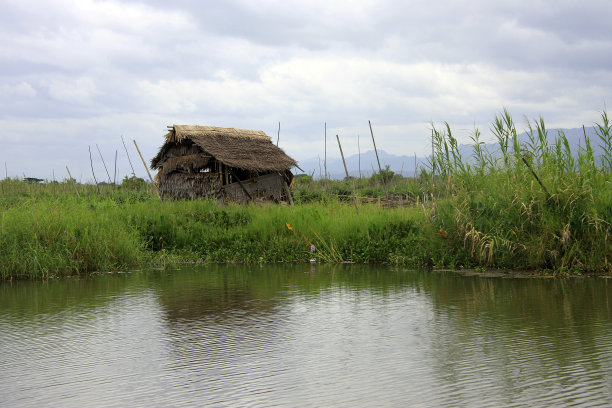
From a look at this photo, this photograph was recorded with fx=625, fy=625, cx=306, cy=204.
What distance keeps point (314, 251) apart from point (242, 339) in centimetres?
612

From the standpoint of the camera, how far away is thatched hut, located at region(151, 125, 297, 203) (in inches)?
785

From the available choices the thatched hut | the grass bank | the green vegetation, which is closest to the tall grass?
the green vegetation

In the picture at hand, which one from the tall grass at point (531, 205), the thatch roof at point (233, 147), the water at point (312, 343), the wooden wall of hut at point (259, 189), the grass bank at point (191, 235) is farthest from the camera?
the wooden wall of hut at point (259, 189)

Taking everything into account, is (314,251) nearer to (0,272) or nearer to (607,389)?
(0,272)

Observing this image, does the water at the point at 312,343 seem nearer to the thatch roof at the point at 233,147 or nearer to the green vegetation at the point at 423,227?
the green vegetation at the point at 423,227

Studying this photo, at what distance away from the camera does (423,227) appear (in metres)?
10.1

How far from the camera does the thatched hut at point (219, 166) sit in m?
19.9

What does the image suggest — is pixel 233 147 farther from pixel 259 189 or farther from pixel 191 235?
pixel 191 235

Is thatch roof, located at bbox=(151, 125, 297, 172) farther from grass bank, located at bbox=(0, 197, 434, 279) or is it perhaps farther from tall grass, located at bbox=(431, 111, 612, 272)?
tall grass, located at bbox=(431, 111, 612, 272)

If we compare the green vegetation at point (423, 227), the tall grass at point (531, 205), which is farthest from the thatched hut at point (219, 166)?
the tall grass at point (531, 205)

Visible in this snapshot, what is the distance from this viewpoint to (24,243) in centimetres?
991

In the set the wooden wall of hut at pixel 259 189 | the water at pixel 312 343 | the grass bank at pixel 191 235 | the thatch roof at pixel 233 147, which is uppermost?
the thatch roof at pixel 233 147

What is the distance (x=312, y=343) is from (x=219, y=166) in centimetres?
1516

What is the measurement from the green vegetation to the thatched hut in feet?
22.1
